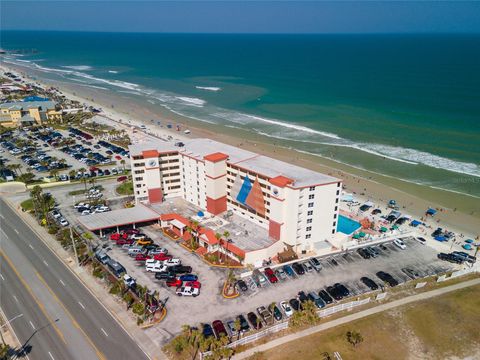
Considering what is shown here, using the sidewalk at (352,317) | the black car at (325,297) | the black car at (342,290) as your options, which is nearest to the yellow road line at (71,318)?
the sidewalk at (352,317)

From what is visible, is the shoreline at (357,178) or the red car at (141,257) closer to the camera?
the red car at (141,257)

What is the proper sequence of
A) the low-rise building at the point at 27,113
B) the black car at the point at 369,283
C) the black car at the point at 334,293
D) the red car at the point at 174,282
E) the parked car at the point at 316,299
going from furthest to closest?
1. the low-rise building at the point at 27,113
2. the black car at the point at 369,283
3. the red car at the point at 174,282
4. the black car at the point at 334,293
5. the parked car at the point at 316,299

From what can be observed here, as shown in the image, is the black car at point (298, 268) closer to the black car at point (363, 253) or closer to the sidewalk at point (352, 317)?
the sidewalk at point (352, 317)

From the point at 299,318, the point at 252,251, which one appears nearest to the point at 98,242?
the point at 252,251

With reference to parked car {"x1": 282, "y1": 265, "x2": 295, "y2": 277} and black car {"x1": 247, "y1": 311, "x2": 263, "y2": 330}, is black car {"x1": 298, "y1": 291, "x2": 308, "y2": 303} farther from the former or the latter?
black car {"x1": 247, "y1": 311, "x2": 263, "y2": 330}

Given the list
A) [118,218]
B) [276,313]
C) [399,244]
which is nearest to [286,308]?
[276,313]

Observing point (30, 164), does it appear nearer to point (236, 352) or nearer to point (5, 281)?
point (5, 281)

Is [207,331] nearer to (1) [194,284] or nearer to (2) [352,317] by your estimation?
(1) [194,284]
